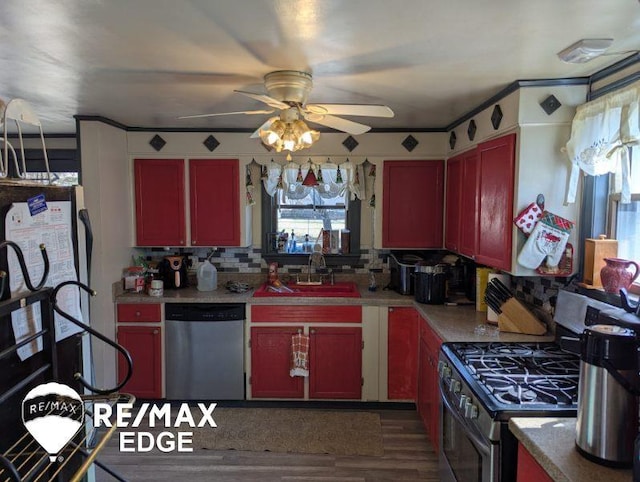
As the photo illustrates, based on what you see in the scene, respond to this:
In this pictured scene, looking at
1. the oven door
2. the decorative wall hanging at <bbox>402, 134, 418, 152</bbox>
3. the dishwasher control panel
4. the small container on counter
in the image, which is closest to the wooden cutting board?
the oven door

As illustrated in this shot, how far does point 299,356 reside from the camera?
3.38 meters

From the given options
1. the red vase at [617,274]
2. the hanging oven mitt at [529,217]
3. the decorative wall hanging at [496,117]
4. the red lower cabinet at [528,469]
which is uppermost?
the decorative wall hanging at [496,117]

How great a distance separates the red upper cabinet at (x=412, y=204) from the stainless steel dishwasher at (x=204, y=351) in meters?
1.45

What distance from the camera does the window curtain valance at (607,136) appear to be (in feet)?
5.88

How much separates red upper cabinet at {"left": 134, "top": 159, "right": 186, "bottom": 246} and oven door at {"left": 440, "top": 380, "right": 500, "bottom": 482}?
2.53 meters

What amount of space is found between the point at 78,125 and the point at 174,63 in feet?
5.40

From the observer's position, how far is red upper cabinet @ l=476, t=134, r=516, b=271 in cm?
238

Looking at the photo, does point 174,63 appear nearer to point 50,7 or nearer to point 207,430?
point 50,7

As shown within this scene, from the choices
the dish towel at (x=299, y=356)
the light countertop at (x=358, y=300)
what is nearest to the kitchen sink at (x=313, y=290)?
the light countertop at (x=358, y=300)

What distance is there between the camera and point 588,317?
1983mm

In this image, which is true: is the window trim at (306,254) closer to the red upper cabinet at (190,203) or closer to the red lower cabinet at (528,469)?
the red upper cabinet at (190,203)

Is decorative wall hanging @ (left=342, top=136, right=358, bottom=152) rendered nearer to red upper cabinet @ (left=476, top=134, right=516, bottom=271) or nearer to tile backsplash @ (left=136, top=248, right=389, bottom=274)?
tile backsplash @ (left=136, top=248, right=389, bottom=274)

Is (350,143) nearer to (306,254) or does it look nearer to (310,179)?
(310,179)

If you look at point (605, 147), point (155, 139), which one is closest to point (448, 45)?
point (605, 147)
